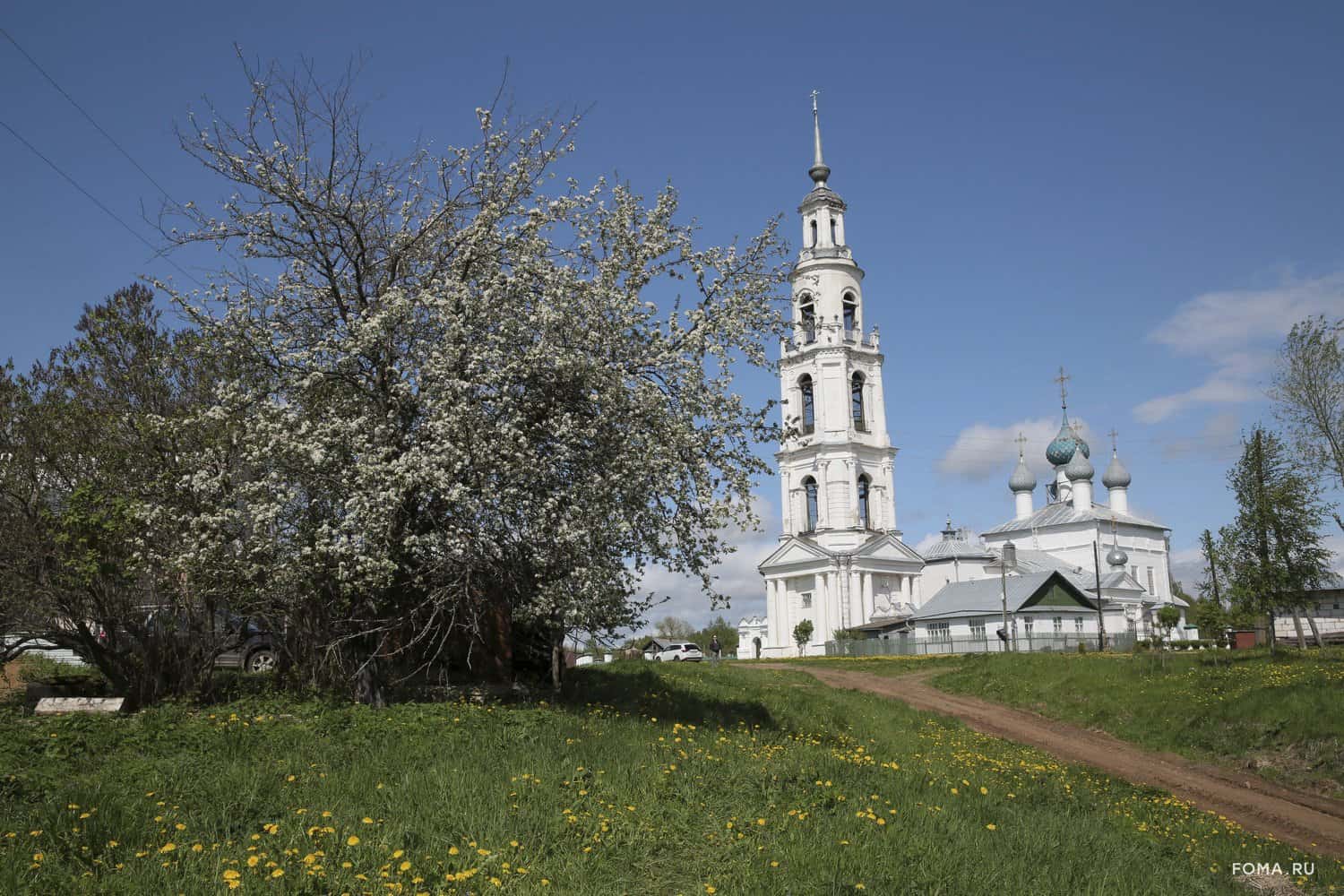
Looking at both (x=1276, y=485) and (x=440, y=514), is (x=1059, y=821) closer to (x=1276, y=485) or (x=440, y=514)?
(x=440, y=514)

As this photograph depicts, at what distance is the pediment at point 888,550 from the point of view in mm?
74000

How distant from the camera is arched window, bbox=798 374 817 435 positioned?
76562 millimetres

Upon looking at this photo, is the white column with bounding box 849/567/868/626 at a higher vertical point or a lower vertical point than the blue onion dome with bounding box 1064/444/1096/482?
lower

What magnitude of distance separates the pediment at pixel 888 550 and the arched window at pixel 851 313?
14883 mm

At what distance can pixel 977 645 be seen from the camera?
58.7 metres

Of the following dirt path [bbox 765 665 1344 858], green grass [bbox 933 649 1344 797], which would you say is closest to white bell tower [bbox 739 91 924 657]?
green grass [bbox 933 649 1344 797]

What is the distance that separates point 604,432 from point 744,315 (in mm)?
3103

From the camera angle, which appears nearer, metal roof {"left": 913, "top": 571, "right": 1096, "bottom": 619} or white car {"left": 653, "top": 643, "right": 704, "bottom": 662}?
white car {"left": 653, "top": 643, "right": 704, "bottom": 662}

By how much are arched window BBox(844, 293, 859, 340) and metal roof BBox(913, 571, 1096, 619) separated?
64.7 ft

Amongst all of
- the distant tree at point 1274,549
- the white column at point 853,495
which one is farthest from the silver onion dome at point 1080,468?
the distant tree at point 1274,549

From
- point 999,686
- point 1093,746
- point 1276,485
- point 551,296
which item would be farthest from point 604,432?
point 1276,485

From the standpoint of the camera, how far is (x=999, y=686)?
35.2 metres

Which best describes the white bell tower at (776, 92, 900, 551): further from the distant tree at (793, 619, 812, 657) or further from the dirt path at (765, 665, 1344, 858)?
the dirt path at (765, 665, 1344, 858)

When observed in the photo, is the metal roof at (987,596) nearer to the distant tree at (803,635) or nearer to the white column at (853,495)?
the distant tree at (803,635)
